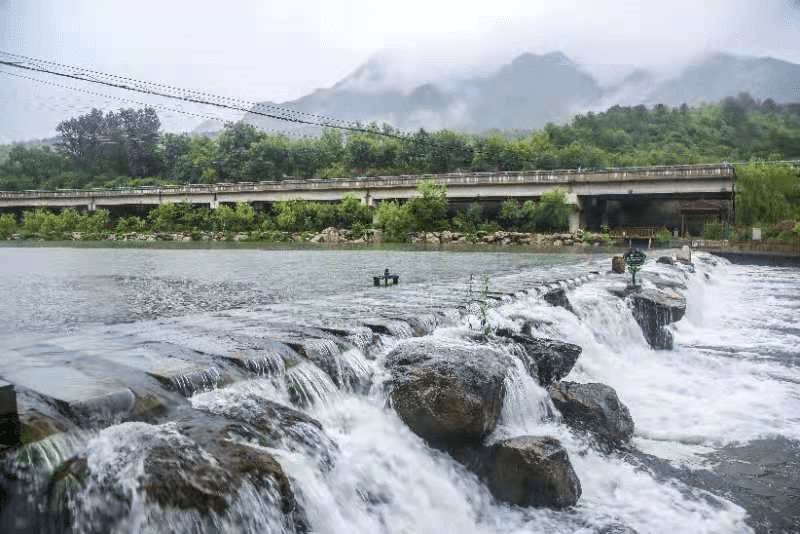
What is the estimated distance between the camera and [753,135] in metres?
94.8

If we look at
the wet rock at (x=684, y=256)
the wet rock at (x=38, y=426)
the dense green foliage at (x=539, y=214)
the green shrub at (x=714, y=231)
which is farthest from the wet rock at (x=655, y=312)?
the dense green foliage at (x=539, y=214)

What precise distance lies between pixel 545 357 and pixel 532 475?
137 inches

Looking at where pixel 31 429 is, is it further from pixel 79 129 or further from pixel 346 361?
pixel 79 129

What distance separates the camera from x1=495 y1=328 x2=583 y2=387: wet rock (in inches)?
386

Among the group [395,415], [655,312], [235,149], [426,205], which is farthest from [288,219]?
[395,415]

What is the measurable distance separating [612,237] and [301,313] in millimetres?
51705

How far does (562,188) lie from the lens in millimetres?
64188

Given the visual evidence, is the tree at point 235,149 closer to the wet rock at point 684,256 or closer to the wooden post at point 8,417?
the wet rock at point 684,256

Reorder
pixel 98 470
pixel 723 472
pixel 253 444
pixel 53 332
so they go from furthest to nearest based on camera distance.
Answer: pixel 53 332 < pixel 723 472 < pixel 253 444 < pixel 98 470

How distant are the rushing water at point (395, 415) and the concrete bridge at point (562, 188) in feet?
150

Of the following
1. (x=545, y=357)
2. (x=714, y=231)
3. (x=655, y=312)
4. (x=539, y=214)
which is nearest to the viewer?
(x=545, y=357)

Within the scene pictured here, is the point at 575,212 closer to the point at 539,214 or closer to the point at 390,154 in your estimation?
the point at 539,214

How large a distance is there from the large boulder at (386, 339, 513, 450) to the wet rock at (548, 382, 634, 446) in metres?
1.37

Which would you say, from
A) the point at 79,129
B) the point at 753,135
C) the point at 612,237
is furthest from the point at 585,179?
the point at 79,129
